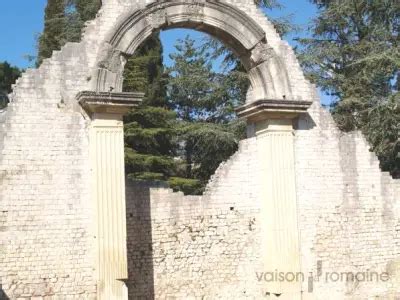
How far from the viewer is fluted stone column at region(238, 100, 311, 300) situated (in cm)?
1202

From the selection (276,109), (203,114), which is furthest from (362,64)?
(276,109)

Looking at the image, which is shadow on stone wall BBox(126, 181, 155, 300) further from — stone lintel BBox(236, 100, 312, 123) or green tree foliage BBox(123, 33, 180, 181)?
green tree foliage BBox(123, 33, 180, 181)

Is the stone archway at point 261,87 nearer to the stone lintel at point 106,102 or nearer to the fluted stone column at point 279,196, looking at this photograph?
the fluted stone column at point 279,196

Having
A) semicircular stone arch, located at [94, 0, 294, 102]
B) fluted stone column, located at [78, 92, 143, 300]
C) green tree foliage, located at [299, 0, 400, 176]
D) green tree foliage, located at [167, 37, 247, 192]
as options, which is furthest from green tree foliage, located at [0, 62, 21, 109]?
fluted stone column, located at [78, 92, 143, 300]

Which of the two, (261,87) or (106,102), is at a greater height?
(261,87)

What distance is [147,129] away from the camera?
2025cm

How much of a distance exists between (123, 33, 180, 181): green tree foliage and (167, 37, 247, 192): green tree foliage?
124 centimetres

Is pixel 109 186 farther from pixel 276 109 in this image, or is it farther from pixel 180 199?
pixel 276 109

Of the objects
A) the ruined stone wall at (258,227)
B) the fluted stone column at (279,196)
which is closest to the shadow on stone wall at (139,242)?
the ruined stone wall at (258,227)

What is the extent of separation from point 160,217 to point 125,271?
1492 mm

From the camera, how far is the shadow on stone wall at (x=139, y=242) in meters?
11.4

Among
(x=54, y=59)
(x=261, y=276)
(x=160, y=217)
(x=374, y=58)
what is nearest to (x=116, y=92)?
(x=54, y=59)

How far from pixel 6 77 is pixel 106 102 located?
1917 centimetres

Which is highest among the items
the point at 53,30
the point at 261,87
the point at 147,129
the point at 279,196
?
the point at 53,30
